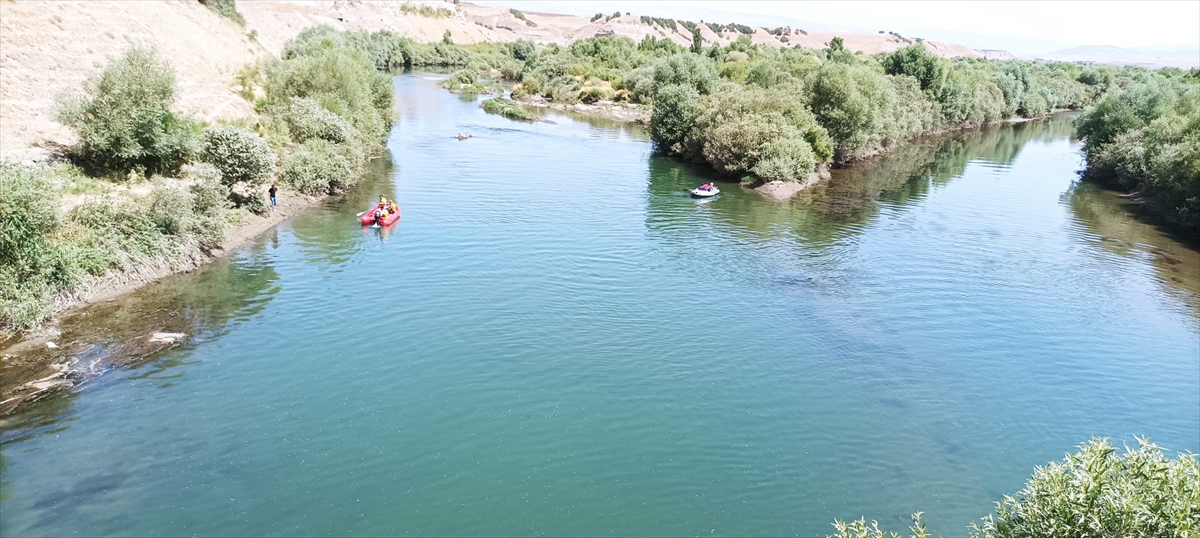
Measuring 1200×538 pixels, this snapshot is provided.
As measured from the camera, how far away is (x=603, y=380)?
2741 centimetres

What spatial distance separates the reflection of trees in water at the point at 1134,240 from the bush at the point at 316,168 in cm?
5633

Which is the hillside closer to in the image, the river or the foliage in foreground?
the river

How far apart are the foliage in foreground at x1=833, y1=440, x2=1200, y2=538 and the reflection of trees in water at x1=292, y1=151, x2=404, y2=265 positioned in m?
34.7

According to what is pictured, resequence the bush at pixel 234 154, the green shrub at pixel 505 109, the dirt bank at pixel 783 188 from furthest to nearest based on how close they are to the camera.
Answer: the green shrub at pixel 505 109 → the dirt bank at pixel 783 188 → the bush at pixel 234 154

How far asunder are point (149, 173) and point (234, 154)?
16.4ft

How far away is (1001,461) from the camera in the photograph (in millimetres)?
23859

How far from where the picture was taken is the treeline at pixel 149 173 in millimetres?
27531

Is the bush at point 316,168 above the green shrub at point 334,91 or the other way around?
the other way around

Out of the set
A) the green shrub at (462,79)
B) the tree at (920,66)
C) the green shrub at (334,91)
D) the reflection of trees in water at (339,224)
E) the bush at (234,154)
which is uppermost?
the tree at (920,66)

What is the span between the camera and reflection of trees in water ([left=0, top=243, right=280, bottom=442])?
2317 centimetres

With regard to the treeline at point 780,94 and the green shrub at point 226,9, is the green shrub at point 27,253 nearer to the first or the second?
the treeline at point 780,94

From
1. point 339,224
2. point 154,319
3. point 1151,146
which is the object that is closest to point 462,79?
point 339,224

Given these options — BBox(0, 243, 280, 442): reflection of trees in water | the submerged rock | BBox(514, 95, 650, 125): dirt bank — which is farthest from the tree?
the submerged rock

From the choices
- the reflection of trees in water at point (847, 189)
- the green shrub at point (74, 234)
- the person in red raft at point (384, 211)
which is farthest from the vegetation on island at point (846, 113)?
the green shrub at point (74, 234)
